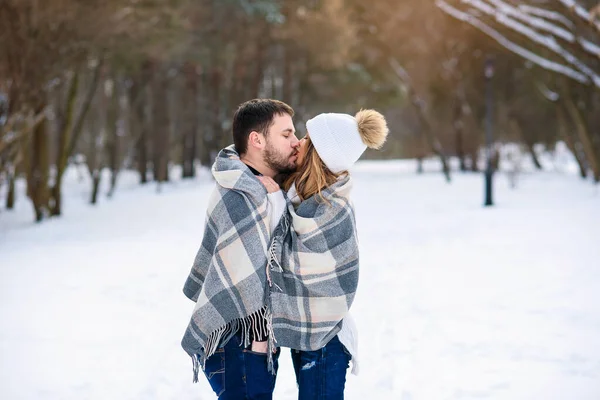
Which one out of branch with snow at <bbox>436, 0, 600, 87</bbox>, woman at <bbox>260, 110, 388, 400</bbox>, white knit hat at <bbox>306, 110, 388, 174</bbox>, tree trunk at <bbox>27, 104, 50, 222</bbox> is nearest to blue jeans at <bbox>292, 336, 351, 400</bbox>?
woman at <bbox>260, 110, 388, 400</bbox>

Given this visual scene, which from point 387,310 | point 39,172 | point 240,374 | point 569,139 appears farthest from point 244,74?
point 240,374

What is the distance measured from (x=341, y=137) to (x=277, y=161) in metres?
0.27

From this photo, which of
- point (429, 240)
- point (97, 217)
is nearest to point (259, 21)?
point (97, 217)

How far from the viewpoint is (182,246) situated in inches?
450

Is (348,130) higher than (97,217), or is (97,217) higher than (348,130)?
(348,130)

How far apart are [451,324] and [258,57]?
797 inches

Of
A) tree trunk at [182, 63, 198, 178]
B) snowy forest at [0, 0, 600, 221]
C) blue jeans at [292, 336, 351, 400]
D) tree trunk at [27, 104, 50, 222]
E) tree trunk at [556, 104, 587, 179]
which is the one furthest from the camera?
tree trunk at [182, 63, 198, 178]

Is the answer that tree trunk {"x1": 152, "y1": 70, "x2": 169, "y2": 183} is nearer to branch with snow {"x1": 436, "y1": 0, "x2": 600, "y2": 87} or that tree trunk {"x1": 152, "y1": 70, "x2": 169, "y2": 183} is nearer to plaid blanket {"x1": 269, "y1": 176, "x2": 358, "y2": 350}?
branch with snow {"x1": 436, "y1": 0, "x2": 600, "y2": 87}

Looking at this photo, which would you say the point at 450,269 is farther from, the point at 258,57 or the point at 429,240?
the point at 258,57

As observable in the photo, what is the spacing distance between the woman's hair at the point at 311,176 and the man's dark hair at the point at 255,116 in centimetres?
17

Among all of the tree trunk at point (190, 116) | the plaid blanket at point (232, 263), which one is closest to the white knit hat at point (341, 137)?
the plaid blanket at point (232, 263)

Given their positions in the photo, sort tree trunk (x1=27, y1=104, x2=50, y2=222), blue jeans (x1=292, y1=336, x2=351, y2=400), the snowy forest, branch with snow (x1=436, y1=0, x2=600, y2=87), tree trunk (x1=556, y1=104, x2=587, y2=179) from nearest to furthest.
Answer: blue jeans (x1=292, y1=336, x2=351, y2=400)
branch with snow (x1=436, y1=0, x2=600, y2=87)
the snowy forest
tree trunk (x1=27, y1=104, x2=50, y2=222)
tree trunk (x1=556, y1=104, x2=587, y2=179)

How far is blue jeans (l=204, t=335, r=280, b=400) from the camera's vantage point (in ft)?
8.16

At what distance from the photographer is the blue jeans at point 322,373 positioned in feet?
8.21
